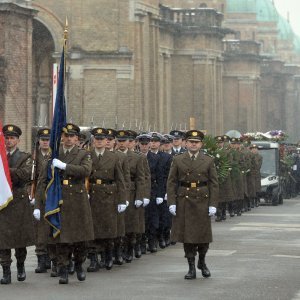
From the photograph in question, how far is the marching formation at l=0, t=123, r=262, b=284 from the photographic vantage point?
1664 cm

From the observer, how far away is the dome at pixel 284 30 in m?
168

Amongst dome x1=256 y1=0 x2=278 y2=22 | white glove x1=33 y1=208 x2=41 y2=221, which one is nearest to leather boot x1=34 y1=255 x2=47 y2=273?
white glove x1=33 y1=208 x2=41 y2=221

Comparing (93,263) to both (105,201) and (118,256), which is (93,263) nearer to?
(105,201)

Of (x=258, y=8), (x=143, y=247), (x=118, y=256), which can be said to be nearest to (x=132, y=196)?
(x=118, y=256)

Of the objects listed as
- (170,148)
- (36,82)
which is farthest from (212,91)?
(170,148)

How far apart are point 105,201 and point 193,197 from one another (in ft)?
4.62

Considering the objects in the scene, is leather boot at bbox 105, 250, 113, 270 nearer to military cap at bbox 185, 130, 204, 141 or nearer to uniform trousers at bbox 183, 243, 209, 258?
uniform trousers at bbox 183, 243, 209, 258

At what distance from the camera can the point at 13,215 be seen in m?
16.6

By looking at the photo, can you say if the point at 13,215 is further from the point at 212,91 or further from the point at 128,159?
the point at 212,91

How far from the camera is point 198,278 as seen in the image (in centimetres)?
1727

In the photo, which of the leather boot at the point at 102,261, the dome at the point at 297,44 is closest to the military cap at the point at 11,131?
the leather boot at the point at 102,261

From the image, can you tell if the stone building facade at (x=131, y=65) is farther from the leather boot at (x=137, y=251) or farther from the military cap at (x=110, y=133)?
the military cap at (x=110, y=133)

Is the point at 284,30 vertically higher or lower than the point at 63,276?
higher

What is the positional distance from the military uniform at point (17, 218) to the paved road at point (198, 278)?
0.33m
